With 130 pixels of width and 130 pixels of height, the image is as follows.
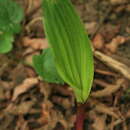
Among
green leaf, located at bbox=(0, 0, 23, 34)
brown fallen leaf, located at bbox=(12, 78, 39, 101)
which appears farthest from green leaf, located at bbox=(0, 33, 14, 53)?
brown fallen leaf, located at bbox=(12, 78, 39, 101)

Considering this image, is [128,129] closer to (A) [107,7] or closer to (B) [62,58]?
(B) [62,58]

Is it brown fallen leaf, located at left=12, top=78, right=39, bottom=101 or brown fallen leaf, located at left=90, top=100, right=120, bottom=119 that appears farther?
brown fallen leaf, located at left=12, top=78, right=39, bottom=101

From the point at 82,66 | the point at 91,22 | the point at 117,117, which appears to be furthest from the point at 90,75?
the point at 91,22

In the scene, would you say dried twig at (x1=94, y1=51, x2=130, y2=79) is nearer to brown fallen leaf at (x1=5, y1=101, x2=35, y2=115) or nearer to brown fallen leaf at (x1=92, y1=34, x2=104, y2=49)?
brown fallen leaf at (x1=92, y1=34, x2=104, y2=49)

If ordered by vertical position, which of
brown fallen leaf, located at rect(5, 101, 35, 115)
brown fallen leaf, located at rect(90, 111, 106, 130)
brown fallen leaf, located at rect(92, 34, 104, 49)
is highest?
brown fallen leaf, located at rect(92, 34, 104, 49)

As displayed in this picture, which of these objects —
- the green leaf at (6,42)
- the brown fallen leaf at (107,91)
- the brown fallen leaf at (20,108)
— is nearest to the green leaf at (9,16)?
the green leaf at (6,42)

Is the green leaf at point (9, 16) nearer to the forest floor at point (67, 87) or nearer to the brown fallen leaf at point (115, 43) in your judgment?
the forest floor at point (67, 87)

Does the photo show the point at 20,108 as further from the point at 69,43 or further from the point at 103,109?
the point at 69,43
